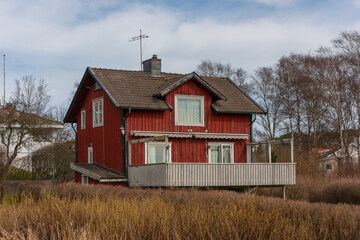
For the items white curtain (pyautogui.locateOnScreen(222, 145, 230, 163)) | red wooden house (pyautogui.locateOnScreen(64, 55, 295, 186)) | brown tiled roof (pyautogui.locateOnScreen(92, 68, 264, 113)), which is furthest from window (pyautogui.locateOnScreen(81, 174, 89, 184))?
white curtain (pyautogui.locateOnScreen(222, 145, 230, 163))

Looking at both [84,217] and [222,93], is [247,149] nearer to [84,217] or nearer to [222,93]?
[222,93]

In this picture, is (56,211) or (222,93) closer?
(56,211)

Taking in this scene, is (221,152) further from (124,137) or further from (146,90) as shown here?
(124,137)

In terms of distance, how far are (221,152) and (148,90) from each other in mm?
4897

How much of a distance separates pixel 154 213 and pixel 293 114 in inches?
1542

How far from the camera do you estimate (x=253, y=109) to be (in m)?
29.3

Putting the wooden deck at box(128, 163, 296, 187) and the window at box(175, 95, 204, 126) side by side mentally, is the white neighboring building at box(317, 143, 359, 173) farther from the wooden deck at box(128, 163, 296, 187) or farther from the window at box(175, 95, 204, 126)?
the window at box(175, 95, 204, 126)

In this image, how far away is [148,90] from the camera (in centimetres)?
2755

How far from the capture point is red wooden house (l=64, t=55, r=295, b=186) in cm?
2456

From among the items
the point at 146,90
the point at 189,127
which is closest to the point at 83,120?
the point at 146,90

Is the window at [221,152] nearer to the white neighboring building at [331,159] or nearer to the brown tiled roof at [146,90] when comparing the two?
the brown tiled roof at [146,90]

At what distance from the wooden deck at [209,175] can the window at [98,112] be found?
Answer: 4.37m

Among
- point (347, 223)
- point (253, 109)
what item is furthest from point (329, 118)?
point (347, 223)

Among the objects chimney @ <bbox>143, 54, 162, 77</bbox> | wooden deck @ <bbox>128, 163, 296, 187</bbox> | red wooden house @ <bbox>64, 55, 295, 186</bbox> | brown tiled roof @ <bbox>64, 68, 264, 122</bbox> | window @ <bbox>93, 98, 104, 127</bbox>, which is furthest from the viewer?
chimney @ <bbox>143, 54, 162, 77</bbox>
